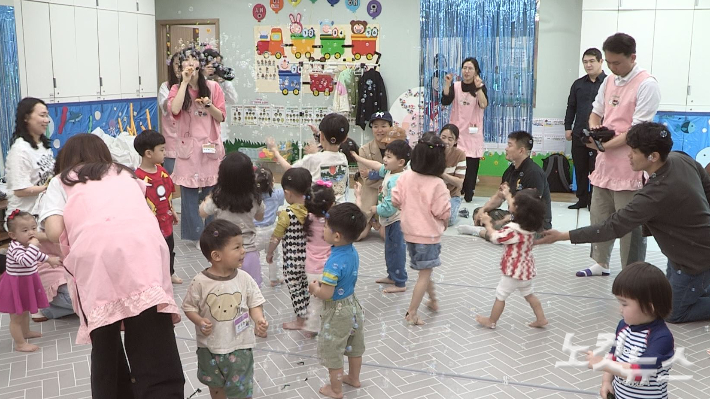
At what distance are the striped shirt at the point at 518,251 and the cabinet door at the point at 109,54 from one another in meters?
5.55

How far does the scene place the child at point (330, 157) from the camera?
4.24m

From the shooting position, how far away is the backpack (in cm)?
820

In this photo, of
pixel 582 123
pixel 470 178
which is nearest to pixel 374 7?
pixel 470 178

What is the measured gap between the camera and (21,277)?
3.64m

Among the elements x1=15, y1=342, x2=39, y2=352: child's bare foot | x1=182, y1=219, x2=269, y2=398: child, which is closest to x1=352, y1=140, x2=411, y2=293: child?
x1=182, y1=219, x2=269, y2=398: child

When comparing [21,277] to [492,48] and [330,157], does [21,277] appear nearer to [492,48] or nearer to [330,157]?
[330,157]

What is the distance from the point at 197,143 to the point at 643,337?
3829mm

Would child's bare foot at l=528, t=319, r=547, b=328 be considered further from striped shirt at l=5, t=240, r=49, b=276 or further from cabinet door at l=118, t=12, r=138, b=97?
cabinet door at l=118, t=12, r=138, b=97

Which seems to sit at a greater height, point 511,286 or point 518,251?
point 518,251

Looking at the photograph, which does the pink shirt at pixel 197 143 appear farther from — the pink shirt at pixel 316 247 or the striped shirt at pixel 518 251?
the striped shirt at pixel 518 251

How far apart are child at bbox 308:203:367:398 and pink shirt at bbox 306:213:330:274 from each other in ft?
1.63

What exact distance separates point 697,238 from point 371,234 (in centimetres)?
300

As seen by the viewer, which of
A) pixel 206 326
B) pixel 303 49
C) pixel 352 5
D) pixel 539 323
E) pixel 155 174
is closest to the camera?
pixel 206 326

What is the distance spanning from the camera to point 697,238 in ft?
12.6
